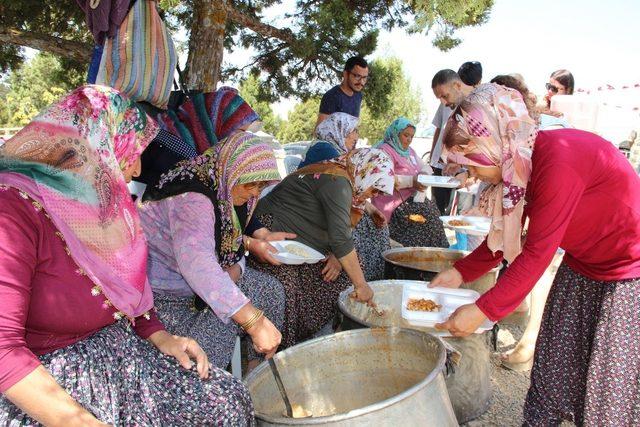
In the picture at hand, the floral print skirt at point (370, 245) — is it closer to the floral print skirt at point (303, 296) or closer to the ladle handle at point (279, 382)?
the floral print skirt at point (303, 296)

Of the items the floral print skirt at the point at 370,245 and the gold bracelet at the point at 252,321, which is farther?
the floral print skirt at the point at 370,245

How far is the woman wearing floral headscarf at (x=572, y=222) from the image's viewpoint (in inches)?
65.0

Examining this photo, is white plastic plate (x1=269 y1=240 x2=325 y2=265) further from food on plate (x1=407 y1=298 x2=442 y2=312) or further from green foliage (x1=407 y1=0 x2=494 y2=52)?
green foliage (x1=407 y1=0 x2=494 y2=52)

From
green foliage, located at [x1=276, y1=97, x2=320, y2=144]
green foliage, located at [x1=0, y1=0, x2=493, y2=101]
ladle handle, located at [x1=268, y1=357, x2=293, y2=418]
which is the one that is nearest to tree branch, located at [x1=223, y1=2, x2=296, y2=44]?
green foliage, located at [x1=0, y1=0, x2=493, y2=101]

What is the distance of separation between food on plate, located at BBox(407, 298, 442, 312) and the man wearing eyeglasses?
2.62 m

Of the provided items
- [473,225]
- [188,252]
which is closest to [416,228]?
[473,225]

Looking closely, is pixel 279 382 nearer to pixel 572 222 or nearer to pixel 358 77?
pixel 572 222

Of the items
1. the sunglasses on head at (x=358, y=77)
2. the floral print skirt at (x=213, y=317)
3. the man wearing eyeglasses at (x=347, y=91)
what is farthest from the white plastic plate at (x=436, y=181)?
the floral print skirt at (x=213, y=317)

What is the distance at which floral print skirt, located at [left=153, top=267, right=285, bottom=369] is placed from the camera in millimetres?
2100

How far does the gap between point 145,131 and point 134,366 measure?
73 centimetres

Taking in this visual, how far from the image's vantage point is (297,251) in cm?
287

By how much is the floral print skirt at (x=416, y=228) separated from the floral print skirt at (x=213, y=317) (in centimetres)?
174

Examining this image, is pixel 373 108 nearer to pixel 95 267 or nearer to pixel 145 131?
pixel 145 131

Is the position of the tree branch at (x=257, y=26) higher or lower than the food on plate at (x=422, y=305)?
higher
